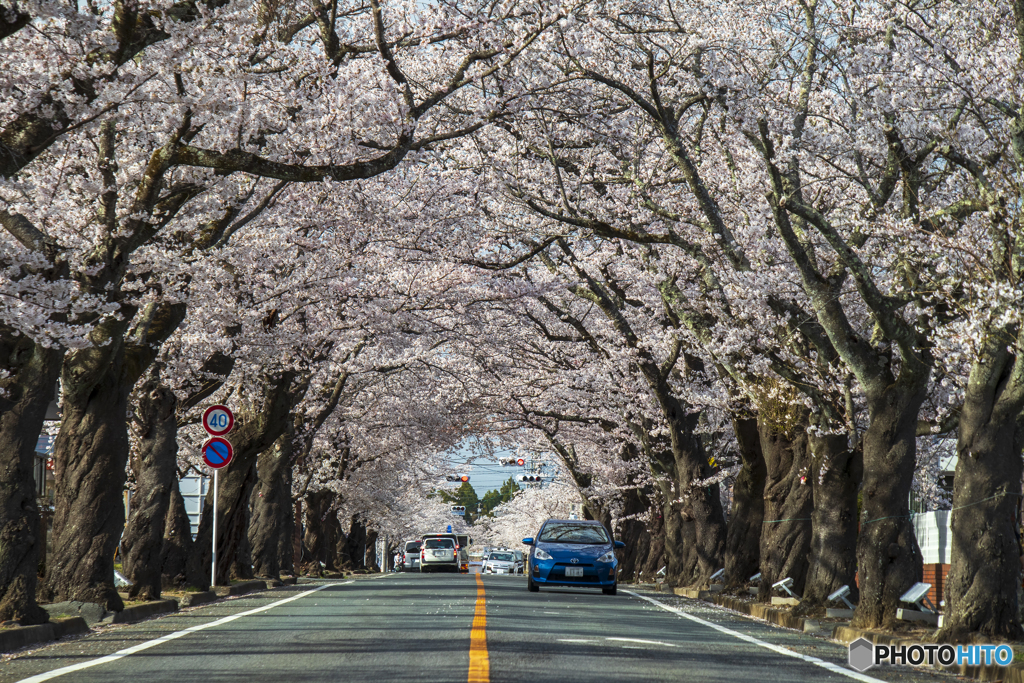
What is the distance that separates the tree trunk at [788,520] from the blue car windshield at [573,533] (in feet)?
12.1

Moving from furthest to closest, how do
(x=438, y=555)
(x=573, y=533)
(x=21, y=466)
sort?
(x=438, y=555) → (x=573, y=533) → (x=21, y=466)

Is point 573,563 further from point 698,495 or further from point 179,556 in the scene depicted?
point 179,556

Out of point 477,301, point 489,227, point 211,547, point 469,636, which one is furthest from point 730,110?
point 211,547

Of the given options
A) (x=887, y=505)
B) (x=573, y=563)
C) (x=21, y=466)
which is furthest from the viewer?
(x=573, y=563)

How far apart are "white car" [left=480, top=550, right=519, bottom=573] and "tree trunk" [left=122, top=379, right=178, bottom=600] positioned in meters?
50.5

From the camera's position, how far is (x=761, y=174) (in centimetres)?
1950

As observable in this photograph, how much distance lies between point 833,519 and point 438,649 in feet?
31.0

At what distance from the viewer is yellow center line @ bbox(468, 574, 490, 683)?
855 cm

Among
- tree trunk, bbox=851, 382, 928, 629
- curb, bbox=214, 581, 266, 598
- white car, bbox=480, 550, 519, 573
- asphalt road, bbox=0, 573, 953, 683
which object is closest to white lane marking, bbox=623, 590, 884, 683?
asphalt road, bbox=0, 573, 953, 683

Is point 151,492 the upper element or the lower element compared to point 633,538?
upper

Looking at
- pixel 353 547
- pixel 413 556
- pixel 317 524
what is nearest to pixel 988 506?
pixel 317 524

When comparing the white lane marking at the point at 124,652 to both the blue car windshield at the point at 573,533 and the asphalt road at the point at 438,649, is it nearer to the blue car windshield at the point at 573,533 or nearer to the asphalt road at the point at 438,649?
the asphalt road at the point at 438,649

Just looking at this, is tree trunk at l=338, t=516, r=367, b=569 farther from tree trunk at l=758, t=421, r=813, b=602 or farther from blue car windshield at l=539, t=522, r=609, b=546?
tree trunk at l=758, t=421, r=813, b=602

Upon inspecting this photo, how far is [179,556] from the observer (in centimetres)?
2261
